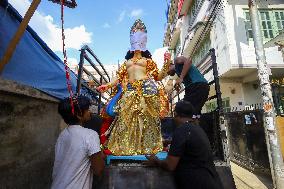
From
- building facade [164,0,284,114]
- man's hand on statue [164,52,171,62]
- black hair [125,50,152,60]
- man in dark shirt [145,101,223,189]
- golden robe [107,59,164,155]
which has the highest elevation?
building facade [164,0,284,114]

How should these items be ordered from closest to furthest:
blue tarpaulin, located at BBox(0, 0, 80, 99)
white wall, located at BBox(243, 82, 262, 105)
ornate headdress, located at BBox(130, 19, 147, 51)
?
blue tarpaulin, located at BBox(0, 0, 80, 99), ornate headdress, located at BBox(130, 19, 147, 51), white wall, located at BBox(243, 82, 262, 105)

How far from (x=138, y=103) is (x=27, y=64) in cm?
180

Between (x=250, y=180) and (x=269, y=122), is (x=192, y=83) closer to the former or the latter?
(x=269, y=122)

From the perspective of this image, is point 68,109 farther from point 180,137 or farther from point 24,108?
point 180,137

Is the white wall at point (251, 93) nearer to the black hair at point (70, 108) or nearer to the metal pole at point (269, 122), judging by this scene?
the metal pole at point (269, 122)

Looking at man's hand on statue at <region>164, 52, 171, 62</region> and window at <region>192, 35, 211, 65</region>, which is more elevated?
window at <region>192, 35, 211, 65</region>

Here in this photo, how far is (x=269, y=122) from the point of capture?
6.43m

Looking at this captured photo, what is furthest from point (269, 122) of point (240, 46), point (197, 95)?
point (240, 46)

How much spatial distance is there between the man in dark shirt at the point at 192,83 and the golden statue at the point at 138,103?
434mm

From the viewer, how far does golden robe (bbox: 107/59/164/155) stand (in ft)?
12.3

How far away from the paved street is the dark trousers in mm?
Result: 3292

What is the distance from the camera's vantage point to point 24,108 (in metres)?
2.91

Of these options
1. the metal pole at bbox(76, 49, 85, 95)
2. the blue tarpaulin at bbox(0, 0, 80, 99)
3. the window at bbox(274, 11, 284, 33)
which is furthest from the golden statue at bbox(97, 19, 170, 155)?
the window at bbox(274, 11, 284, 33)

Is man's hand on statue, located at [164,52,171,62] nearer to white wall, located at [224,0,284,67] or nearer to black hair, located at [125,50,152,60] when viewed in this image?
black hair, located at [125,50,152,60]
